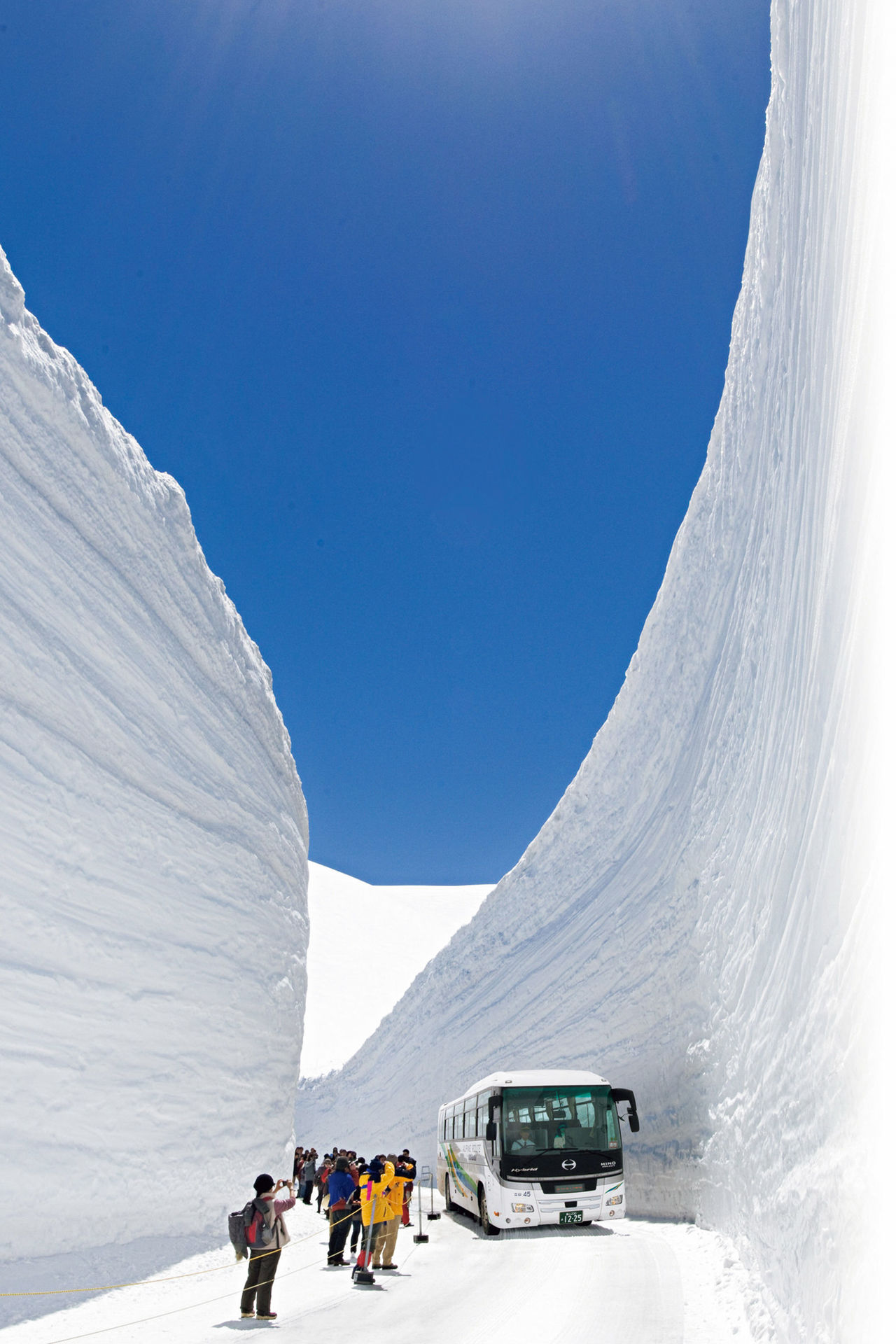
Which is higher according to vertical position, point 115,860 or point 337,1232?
point 115,860

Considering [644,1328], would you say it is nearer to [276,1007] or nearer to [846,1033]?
[846,1033]

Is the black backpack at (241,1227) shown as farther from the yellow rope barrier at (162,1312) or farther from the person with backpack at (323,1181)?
the person with backpack at (323,1181)

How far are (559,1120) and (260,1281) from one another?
16.4 feet

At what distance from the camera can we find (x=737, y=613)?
43.6ft

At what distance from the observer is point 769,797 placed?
907cm

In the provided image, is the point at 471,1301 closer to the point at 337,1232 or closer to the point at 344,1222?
the point at 344,1222

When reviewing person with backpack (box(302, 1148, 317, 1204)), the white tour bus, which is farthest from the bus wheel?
person with backpack (box(302, 1148, 317, 1204))

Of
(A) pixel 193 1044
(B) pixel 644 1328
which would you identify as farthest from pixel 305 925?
(B) pixel 644 1328

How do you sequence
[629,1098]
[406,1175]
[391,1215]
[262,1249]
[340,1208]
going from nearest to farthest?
[262,1249]
[391,1215]
[340,1208]
[406,1175]
[629,1098]

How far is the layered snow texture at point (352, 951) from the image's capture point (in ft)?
144

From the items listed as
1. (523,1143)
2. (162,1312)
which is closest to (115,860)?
(162,1312)

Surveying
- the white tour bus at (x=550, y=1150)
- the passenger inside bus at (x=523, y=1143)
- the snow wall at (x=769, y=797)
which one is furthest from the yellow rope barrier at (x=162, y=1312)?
the snow wall at (x=769, y=797)

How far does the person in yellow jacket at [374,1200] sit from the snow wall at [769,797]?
327 cm

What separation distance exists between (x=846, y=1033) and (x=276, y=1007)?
1092 centimetres
